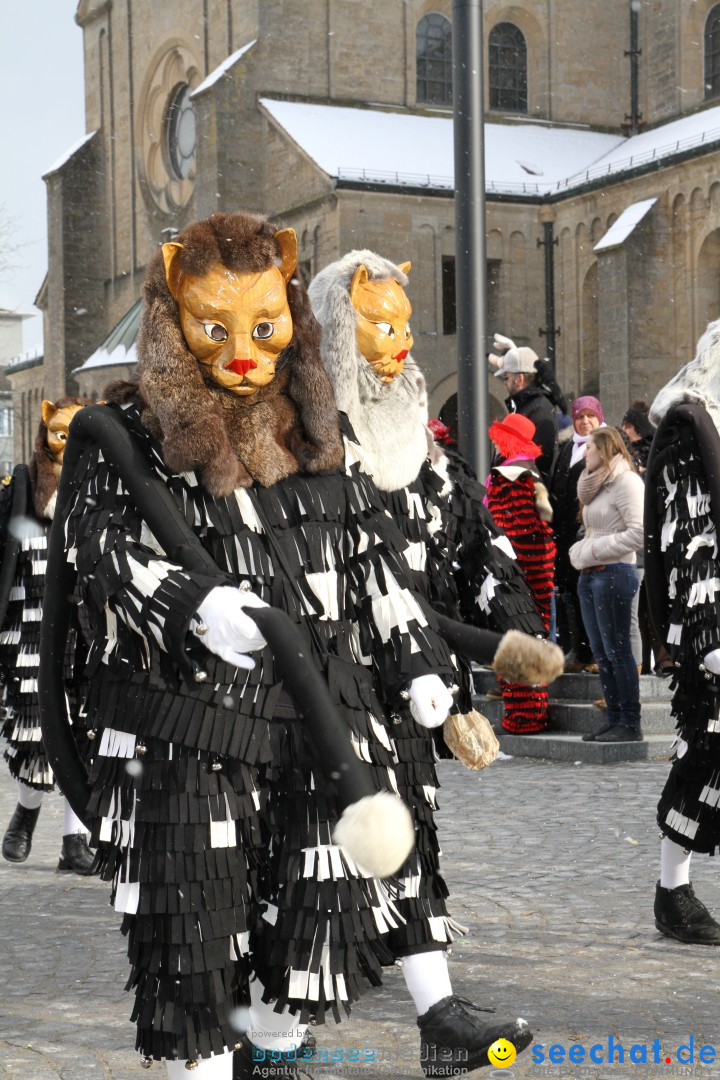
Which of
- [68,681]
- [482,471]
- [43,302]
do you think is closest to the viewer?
[68,681]

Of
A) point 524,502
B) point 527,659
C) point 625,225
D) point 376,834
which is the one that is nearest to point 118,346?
point 625,225

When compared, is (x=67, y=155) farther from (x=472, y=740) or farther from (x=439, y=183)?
(x=472, y=740)

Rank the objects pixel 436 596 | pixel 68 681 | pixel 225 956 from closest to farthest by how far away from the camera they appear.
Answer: pixel 225 956, pixel 68 681, pixel 436 596

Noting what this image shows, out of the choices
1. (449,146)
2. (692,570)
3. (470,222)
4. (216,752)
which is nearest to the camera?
(216,752)

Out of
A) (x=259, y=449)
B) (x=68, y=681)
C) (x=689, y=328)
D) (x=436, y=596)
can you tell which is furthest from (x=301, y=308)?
(x=689, y=328)

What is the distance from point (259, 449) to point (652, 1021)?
207 centimetres

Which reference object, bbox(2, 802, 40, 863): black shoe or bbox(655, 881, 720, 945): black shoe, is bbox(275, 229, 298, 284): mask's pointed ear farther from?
bbox(2, 802, 40, 863): black shoe

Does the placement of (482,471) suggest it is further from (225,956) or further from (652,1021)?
(225,956)

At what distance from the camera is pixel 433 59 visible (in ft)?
111

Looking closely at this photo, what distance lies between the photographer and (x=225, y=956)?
3119 mm

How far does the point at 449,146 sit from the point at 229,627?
102ft

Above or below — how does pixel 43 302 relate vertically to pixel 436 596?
above

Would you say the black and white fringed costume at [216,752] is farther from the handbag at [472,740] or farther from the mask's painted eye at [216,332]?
the handbag at [472,740]

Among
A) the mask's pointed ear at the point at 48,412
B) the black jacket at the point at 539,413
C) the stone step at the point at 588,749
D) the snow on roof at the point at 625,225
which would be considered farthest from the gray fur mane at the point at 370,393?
the snow on roof at the point at 625,225
